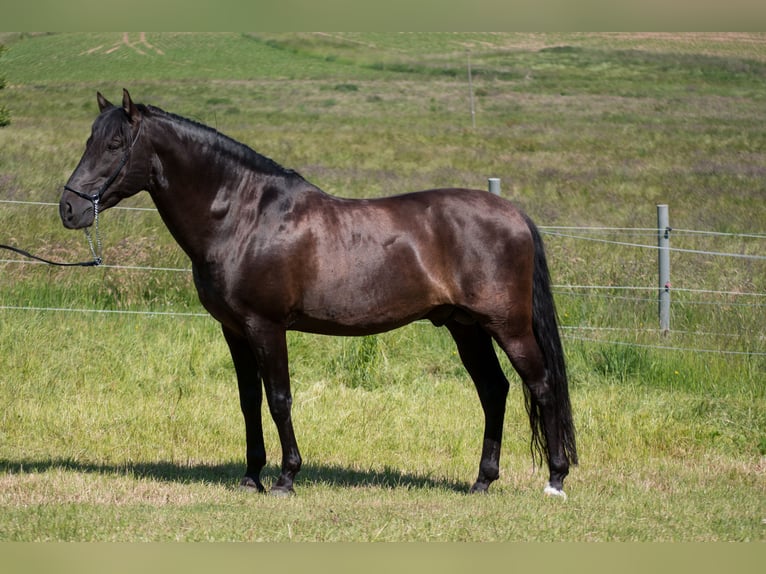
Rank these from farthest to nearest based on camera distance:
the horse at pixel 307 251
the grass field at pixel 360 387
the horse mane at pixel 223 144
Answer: the horse mane at pixel 223 144 < the horse at pixel 307 251 < the grass field at pixel 360 387

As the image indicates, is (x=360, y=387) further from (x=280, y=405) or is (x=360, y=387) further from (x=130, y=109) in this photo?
(x=130, y=109)

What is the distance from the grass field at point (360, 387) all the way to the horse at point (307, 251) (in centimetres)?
82

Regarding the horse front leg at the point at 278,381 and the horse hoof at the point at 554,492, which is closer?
the horse front leg at the point at 278,381

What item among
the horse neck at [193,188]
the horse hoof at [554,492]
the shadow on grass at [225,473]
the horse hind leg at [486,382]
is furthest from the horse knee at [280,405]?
the horse hoof at [554,492]

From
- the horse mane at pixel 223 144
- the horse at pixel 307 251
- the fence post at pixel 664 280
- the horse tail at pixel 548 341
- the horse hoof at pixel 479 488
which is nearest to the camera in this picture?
the horse at pixel 307 251

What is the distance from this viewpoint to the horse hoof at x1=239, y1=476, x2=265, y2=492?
6.31 m

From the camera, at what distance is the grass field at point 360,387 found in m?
5.62

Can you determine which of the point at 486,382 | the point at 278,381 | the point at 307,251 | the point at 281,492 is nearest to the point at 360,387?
the point at 486,382

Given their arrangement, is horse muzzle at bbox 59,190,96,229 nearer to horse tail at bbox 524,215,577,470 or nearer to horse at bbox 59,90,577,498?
horse at bbox 59,90,577,498

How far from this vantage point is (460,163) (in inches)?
916

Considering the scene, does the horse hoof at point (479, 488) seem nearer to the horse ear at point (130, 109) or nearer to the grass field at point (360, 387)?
the grass field at point (360, 387)

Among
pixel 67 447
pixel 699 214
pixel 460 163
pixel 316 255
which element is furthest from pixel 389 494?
pixel 460 163

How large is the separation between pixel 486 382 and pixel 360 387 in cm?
256

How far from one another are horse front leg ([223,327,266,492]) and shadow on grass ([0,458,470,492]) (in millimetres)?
180
